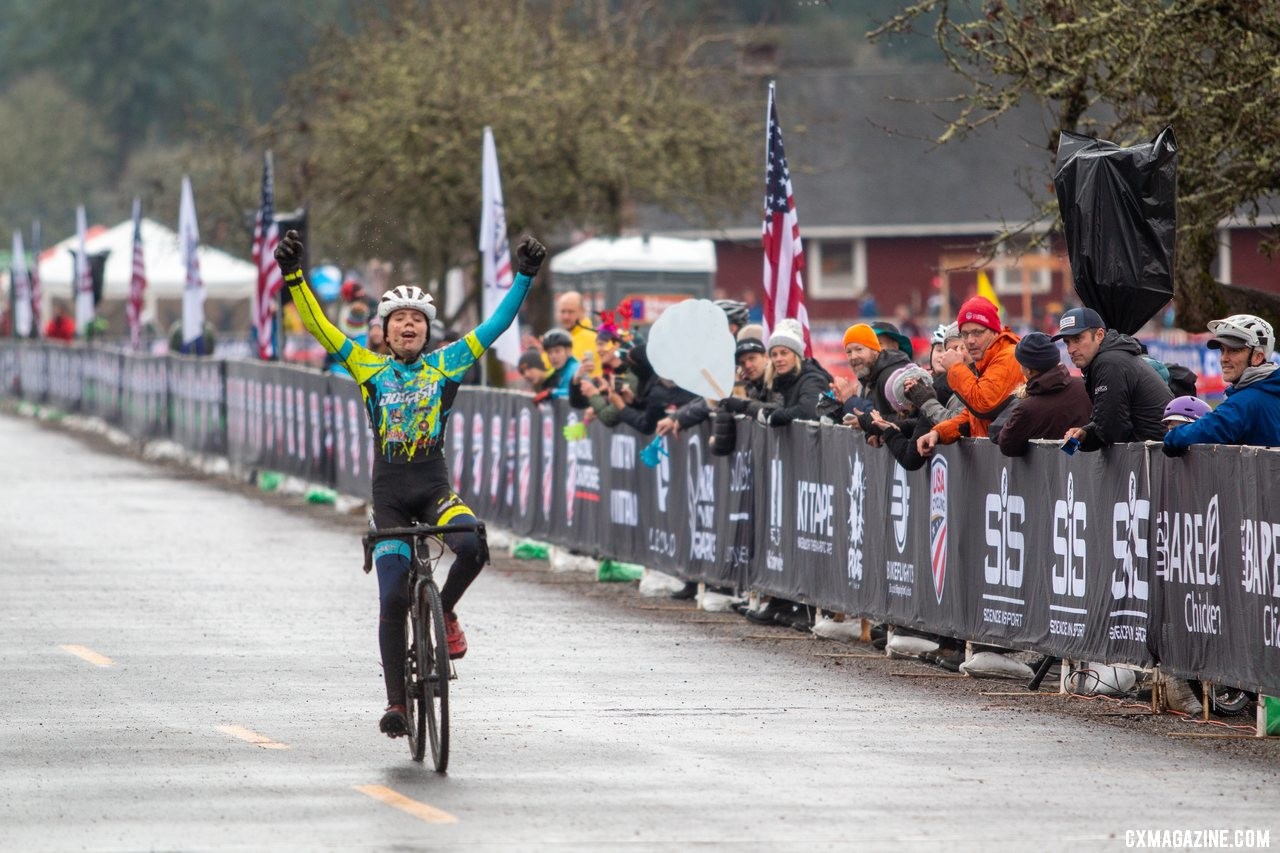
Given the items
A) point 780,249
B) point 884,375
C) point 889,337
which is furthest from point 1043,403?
point 780,249

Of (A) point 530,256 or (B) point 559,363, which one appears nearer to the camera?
(A) point 530,256

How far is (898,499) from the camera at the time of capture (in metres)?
14.6

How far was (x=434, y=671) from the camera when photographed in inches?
401

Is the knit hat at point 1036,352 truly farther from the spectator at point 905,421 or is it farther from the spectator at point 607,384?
the spectator at point 607,384

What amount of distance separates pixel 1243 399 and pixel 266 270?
2129 centimetres

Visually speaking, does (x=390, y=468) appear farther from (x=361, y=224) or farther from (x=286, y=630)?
(x=361, y=224)

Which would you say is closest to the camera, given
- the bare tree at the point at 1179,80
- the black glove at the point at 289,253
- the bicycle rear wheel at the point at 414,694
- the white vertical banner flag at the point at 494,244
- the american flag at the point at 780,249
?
the bicycle rear wheel at the point at 414,694

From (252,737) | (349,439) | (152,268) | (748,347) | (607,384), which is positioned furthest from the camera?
(152,268)

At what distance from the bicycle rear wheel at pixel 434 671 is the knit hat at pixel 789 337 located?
6.18 m

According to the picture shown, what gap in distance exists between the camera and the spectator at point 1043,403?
12922 millimetres

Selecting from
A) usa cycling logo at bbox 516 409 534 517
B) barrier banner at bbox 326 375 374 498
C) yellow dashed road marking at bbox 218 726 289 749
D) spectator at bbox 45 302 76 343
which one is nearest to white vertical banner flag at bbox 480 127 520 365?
barrier banner at bbox 326 375 374 498

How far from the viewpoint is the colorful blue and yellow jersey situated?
424 inches

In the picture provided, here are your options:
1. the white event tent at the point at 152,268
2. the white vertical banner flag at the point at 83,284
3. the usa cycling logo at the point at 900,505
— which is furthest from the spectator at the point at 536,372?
the white event tent at the point at 152,268

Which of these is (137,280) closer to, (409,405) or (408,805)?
(409,405)
